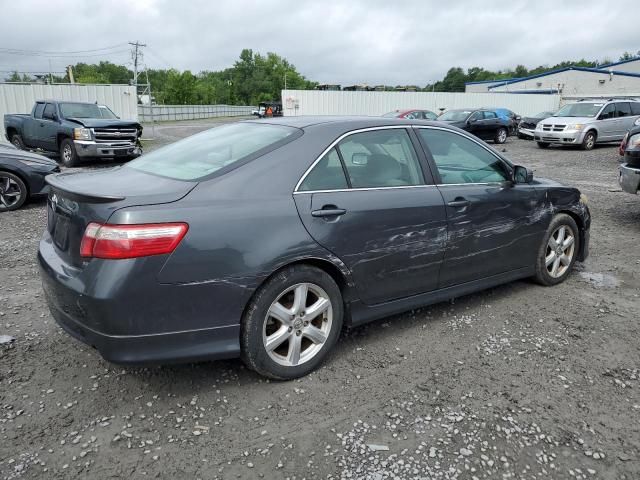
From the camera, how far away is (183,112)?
55500 millimetres

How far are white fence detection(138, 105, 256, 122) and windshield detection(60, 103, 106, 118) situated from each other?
88.6 feet

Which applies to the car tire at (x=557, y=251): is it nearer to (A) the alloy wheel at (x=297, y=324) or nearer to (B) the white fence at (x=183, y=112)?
(A) the alloy wheel at (x=297, y=324)

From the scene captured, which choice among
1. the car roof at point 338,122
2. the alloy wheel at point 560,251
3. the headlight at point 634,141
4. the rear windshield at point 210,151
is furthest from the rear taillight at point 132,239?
the headlight at point 634,141

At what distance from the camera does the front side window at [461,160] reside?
3.83m

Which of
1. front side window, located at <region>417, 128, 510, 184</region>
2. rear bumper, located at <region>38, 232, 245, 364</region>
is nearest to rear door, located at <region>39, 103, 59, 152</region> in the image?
rear bumper, located at <region>38, 232, 245, 364</region>

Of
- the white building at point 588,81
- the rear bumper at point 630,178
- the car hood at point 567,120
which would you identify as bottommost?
the rear bumper at point 630,178

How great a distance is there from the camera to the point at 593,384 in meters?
3.16

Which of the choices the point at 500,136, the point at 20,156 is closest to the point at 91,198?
the point at 20,156

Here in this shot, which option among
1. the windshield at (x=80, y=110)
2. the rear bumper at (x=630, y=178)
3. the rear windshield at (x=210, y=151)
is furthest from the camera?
the windshield at (x=80, y=110)

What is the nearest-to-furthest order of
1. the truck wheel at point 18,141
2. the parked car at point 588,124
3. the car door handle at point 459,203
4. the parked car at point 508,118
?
the car door handle at point 459,203
the truck wheel at point 18,141
the parked car at point 588,124
the parked car at point 508,118

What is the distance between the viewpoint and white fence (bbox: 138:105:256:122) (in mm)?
46750

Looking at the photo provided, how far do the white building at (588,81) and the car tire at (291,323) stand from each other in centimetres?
4809

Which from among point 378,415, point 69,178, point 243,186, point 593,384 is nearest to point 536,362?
point 593,384

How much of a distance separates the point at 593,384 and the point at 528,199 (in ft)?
5.59
